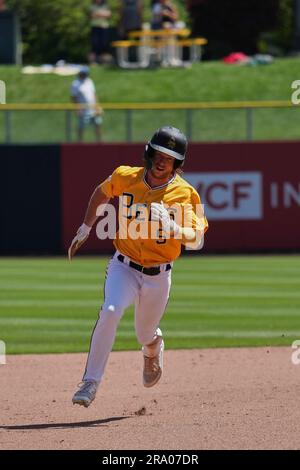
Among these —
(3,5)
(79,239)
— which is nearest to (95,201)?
(79,239)

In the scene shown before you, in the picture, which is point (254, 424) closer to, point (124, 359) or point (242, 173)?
point (124, 359)

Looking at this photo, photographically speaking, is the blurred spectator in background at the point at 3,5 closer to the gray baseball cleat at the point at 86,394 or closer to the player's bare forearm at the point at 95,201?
the player's bare forearm at the point at 95,201

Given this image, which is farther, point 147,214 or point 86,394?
point 147,214

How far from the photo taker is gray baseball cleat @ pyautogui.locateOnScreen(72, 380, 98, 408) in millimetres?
8008

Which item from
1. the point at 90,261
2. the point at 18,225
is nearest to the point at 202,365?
the point at 90,261

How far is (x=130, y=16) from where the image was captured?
95.3 feet

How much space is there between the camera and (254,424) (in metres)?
7.74

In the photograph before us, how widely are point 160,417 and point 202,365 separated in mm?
2742

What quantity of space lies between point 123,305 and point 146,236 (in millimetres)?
508

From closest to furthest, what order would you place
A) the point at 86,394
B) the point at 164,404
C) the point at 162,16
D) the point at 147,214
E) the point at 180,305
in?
the point at 86,394, the point at 147,214, the point at 164,404, the point at 180,305, the point at 162,16

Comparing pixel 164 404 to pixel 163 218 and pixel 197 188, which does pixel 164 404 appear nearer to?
pixel 163 218

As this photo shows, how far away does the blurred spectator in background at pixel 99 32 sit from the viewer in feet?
98.3

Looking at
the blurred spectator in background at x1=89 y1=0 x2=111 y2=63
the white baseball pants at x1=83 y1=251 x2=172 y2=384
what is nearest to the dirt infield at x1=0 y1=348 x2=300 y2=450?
the white baseball pants at x1=83 y1=251 x2=172 y2=384

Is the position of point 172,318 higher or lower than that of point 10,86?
higher
